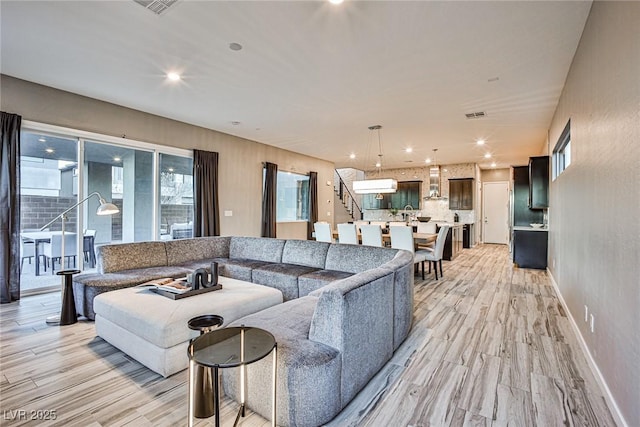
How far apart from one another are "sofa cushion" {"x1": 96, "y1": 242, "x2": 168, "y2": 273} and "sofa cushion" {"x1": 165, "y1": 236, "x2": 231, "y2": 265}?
0.11 meters

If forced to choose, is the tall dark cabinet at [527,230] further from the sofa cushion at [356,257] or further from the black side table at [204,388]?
the black side table at [204,388]

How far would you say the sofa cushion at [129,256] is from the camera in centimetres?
375

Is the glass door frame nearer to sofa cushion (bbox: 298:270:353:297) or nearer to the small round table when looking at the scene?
sofa cushion (bbox: 298:270:353:297)

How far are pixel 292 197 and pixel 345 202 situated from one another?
12.5ft

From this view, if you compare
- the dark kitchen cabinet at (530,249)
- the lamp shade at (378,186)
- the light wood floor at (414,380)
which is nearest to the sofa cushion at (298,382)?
the light wood floor at (414,380)

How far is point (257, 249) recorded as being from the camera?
4.70 meters

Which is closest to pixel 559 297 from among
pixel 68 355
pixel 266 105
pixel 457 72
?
pixel 457 72

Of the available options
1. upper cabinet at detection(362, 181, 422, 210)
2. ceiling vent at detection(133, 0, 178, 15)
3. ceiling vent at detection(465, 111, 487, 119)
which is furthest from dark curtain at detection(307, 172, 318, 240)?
ceiling vent at detection(133, 0, 178, 15)

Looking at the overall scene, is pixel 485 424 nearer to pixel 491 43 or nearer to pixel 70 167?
pixel 491 43

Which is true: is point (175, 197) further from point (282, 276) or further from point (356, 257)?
point (356, 257)

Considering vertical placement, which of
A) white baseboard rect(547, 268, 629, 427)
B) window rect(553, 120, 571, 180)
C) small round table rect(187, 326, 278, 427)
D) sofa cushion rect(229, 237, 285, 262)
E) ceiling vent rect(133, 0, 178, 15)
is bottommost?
white baseboard rect(547, 268, 629, 427)

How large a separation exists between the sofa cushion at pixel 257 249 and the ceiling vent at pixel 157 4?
9.87 feet

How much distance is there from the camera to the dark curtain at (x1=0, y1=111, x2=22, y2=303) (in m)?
3.80

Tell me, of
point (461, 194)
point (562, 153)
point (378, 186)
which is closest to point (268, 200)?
point (378, 186)
